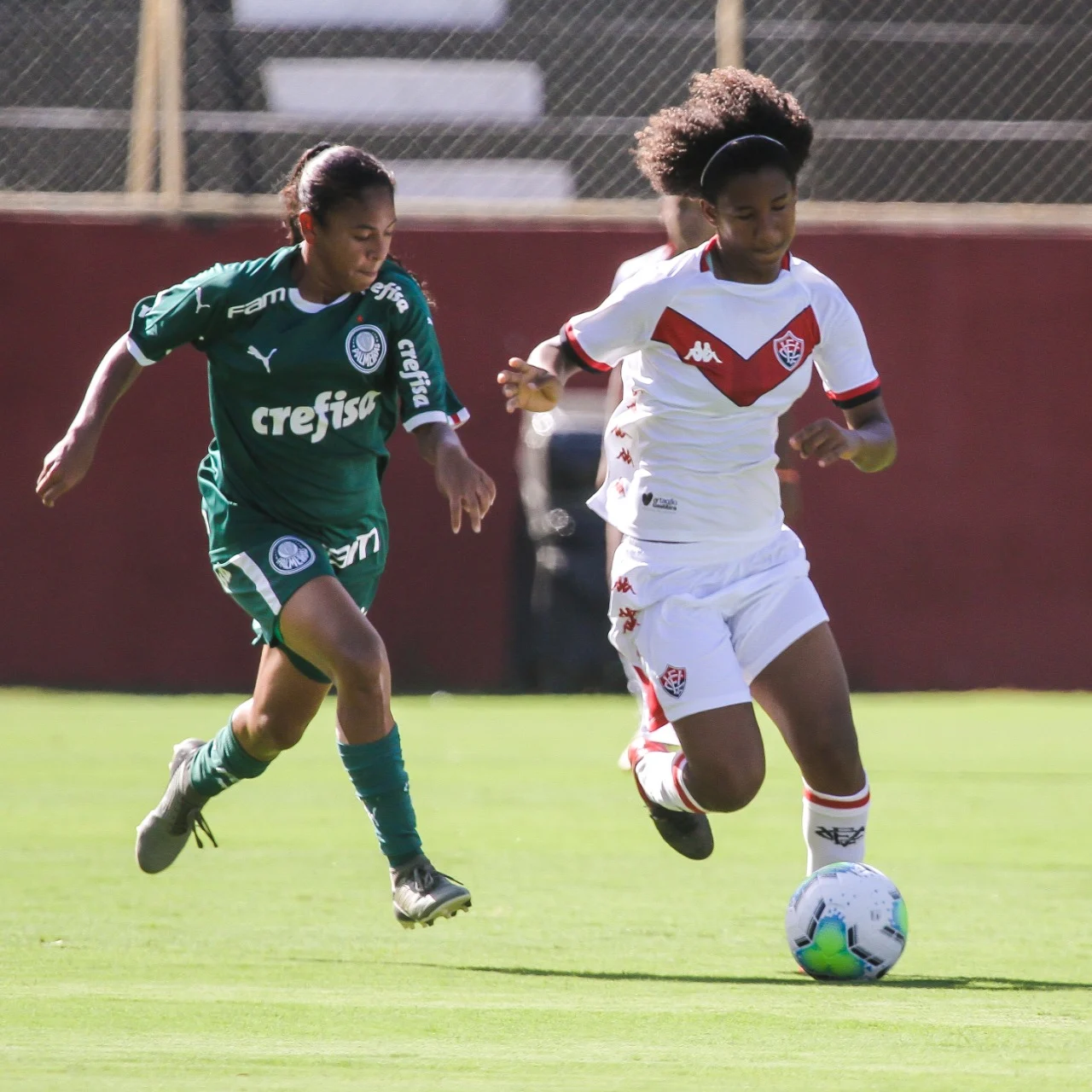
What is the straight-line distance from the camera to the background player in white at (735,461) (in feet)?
16.3

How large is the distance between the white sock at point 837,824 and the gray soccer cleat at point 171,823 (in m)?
1.72

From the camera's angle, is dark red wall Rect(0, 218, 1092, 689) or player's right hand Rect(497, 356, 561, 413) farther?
dark red wall Rect(0, 218, 1092, 689)

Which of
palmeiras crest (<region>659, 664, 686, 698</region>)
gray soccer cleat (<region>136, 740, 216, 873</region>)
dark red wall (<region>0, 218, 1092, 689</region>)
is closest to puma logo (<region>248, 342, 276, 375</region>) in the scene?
gray soccer cleat (<region>136, 740, 216, 873</region>)

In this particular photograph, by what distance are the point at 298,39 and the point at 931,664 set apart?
19.2 ft

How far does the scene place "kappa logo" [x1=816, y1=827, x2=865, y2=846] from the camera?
5.05 m

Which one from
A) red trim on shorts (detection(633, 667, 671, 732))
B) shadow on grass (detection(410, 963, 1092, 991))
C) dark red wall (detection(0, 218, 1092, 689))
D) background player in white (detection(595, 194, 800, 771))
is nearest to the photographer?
shadow on grass (detection(410, 963, 1092, 991))

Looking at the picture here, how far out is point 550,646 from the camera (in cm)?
1265

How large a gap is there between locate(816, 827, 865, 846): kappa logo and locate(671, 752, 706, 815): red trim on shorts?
A: 36 cm

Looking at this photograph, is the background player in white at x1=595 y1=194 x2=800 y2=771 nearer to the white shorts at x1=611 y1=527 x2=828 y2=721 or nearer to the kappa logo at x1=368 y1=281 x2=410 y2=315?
the white shorts at x1=611 y1=527 x2=828 y2=721

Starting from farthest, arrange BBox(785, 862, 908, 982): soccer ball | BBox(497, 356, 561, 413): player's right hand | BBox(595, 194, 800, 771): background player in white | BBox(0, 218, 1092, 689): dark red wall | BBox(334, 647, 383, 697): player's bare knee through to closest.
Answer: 1. BBox(0, 218, 1092, 689): dark red wall
2. BBox(595, 194, 800, 771): background player in white
3. BBox(334, 647, 383, 697): player's bare knee
4. BBox(497, 356, 561, 413): player's right hand
5. BBox(785, 862, 908, 982): soccer ball

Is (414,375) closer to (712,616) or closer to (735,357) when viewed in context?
(735,357)

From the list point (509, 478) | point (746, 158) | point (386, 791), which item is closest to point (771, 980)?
point (386, 791)

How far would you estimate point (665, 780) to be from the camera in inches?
212

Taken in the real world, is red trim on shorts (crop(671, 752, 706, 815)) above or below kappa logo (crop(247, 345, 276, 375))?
below
